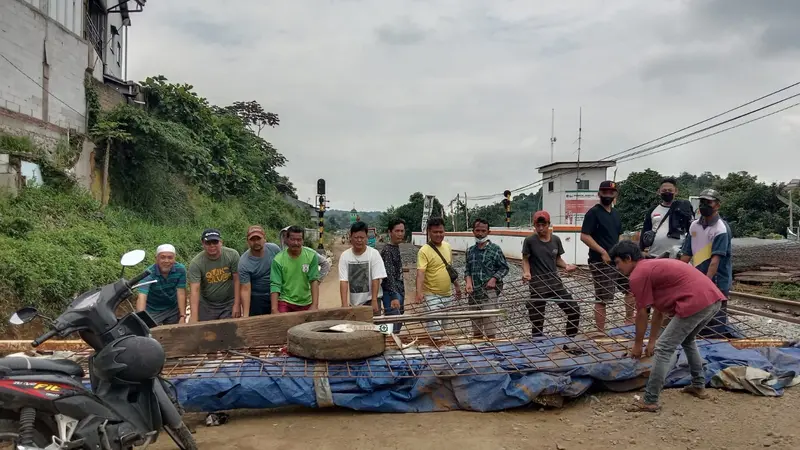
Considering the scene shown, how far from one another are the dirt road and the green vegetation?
17.7ft

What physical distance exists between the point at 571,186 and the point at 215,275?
37.0 meters

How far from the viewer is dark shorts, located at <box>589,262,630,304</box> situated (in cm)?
559

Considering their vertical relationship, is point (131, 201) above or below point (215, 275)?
above

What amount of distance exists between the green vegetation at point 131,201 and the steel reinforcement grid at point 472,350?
16.0 ft

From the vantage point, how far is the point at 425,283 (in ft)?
19.4

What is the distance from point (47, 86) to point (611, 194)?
13.1 metres

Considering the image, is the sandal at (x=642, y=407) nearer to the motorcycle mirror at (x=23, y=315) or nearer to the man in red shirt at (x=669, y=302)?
the man in red shirt at (x=669, y=302)

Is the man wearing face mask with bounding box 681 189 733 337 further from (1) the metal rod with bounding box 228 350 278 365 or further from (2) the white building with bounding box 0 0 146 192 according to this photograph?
(2) the white building with bounding box 0 0 146 192

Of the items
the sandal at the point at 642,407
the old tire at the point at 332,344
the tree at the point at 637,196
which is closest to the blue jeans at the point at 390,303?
the old tire at the point at 332,344

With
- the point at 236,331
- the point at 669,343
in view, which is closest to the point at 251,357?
the point at 236,331

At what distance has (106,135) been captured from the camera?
14445mm

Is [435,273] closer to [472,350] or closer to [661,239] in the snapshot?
[472,350]

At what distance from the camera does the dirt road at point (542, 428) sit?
3.64 m

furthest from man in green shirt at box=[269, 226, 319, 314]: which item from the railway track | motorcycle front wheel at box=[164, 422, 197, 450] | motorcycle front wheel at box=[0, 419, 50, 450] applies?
the railway track
